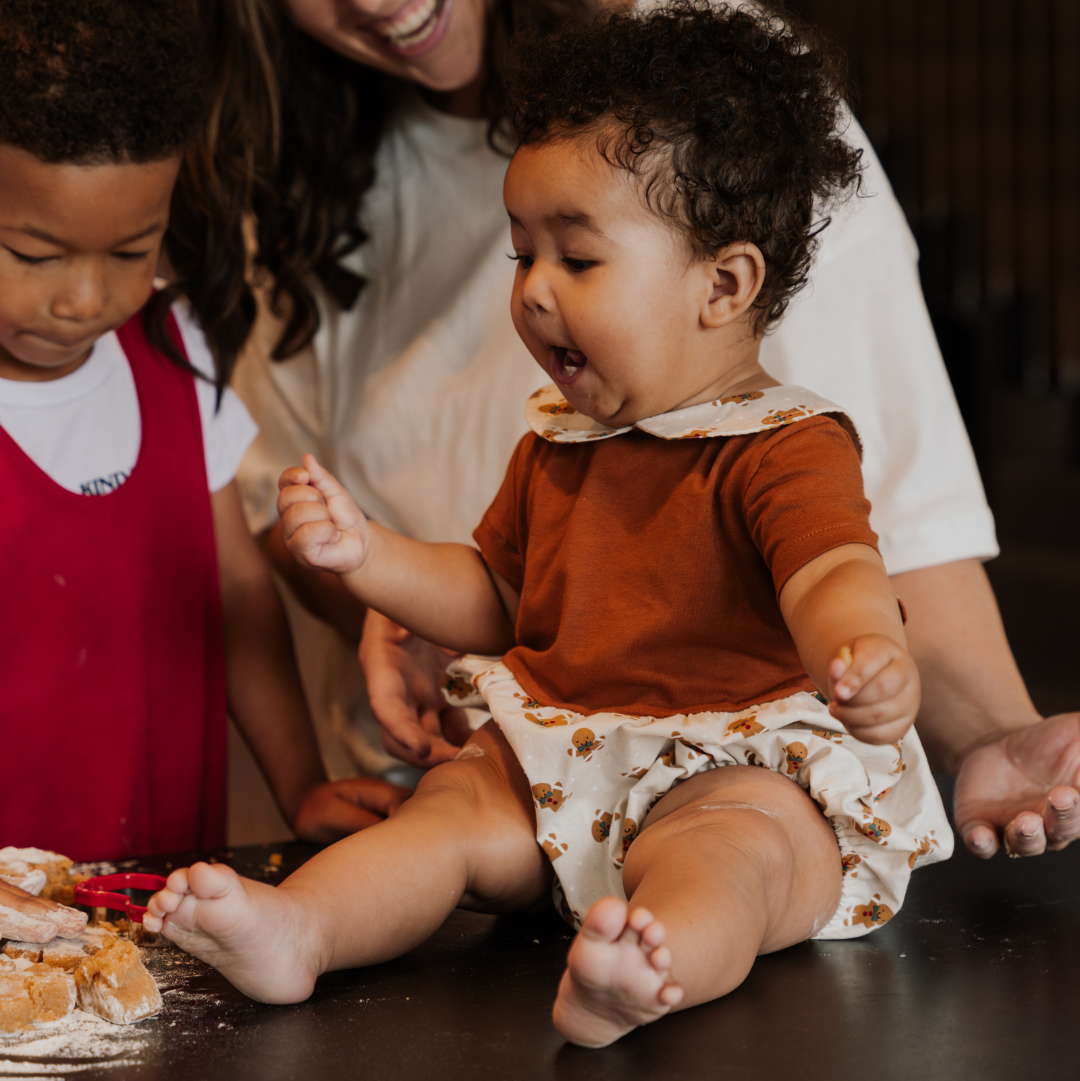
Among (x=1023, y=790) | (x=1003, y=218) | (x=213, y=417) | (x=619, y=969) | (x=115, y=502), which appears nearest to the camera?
(x=619, y=969)

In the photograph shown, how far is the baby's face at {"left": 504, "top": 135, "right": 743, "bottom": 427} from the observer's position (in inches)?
34.4

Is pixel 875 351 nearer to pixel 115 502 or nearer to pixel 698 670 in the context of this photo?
pixel 698 670

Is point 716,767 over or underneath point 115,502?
underneath

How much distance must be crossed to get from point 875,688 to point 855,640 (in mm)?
32

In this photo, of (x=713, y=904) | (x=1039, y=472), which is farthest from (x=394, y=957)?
(x=1039, y=472)

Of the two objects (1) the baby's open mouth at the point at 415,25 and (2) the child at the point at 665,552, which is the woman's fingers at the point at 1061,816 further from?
(1) the baby's open mouth at the point at 415,25

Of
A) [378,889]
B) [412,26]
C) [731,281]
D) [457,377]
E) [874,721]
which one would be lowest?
[378,889]

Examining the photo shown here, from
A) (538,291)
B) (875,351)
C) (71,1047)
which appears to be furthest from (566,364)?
(71,1047)

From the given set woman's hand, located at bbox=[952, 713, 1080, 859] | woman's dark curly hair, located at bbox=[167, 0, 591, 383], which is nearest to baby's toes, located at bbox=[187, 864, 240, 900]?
woman's hand, located at bbox=[952, 713, 1080, 859]

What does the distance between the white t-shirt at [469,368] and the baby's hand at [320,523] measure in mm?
351

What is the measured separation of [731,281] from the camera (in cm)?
91

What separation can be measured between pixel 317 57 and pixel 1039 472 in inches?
111

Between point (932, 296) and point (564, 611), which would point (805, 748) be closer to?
Result: point (564, 611)

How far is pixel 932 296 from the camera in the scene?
170 inches
